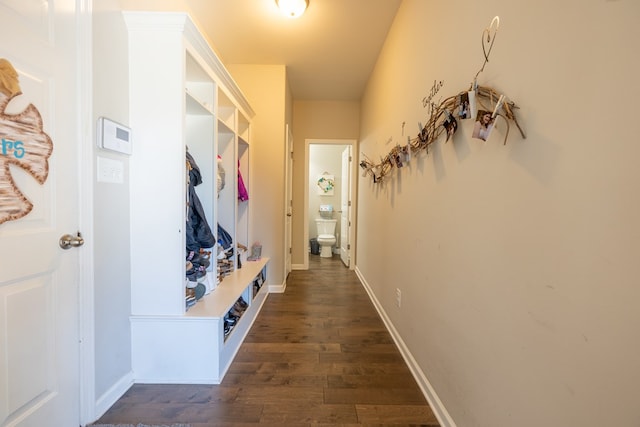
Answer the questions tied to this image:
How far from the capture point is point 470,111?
3.40 ft

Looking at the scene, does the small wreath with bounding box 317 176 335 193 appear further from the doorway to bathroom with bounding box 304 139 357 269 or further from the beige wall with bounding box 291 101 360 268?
the beige wall with bounding box 291 101 360 268

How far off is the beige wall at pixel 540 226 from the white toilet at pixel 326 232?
367cm

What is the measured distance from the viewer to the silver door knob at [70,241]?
1.17 m

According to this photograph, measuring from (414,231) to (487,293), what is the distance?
80cm

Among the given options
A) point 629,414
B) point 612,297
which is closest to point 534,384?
point 629,414

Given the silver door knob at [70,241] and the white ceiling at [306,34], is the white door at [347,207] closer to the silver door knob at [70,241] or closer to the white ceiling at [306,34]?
the white ceiling at [306,34]

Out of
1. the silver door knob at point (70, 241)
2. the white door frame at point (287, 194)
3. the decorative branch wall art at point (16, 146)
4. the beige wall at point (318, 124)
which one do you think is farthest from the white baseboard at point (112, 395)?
the beige wall at point (318, 124)

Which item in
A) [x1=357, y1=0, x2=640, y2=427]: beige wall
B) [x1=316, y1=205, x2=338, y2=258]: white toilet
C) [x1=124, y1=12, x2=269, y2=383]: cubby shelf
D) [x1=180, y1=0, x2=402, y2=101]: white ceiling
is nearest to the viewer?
[x1=357, y1=0, x2=640, y2=427]: beige wall

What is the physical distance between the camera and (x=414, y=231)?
5.93 feet

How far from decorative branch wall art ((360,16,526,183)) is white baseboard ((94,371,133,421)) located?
A: 206 centimetres

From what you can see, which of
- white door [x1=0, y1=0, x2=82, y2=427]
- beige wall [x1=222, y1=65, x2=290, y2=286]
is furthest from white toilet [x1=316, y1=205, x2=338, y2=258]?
white door [x1=0, y1=0, x2=82, y2=427]

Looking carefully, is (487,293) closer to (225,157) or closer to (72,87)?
(72,87)

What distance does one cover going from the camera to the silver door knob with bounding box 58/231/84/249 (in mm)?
1171

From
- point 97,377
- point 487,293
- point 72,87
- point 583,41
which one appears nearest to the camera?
point 583,41
